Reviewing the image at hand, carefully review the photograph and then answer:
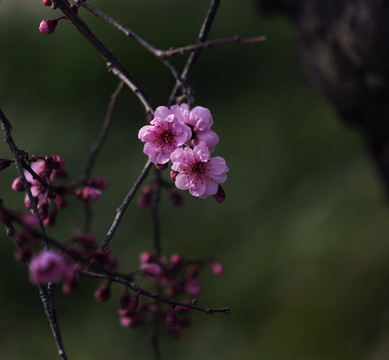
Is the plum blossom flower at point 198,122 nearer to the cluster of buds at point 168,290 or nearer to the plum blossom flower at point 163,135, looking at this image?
the plum blossom flower at point 163,135

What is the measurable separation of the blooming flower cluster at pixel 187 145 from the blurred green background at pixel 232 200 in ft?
2.22

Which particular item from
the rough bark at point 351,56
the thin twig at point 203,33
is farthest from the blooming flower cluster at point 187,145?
the rough bark at point 351,56

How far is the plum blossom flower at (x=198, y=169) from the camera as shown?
2.99 feet

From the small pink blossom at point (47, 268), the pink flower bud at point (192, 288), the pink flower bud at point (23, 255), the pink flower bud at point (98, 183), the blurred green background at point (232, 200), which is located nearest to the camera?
the small pink blossom at point (47, 268)

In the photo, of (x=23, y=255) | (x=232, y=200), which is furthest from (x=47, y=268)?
(x=232, y=200)

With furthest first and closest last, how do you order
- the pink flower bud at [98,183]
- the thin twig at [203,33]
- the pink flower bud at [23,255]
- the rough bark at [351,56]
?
the rough bark at [351,56] → the pink flower bud at [98,183] → the thin twig at [203,33] → the pink flower bud at [23,255]

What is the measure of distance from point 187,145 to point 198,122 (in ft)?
0.17

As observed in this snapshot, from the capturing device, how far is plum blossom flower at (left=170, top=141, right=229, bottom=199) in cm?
91

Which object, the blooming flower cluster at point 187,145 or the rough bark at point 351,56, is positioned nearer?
the blooming flower cluster at point 187,145

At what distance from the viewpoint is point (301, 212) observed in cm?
249

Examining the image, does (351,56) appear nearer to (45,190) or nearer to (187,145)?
(187,145)

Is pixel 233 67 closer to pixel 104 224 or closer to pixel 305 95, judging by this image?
pixel 305 95

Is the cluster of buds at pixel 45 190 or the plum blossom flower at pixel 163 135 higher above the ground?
the cluster of buds at pixel 45 190

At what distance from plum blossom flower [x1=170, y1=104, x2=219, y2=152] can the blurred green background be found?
72 centimetres
